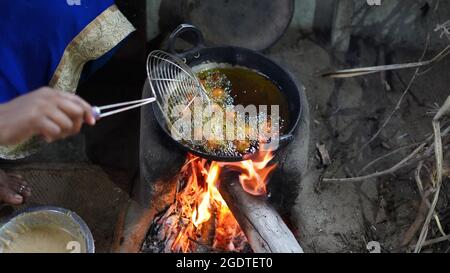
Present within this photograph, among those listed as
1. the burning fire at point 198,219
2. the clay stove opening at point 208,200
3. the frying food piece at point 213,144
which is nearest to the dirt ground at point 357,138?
the clay stove opening at point 208,200

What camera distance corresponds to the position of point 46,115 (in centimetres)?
178

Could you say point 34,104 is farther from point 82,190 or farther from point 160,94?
point 82,190

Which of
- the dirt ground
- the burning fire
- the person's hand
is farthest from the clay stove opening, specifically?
the person's hand

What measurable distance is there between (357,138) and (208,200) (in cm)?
122

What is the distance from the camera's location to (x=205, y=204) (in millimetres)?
2881

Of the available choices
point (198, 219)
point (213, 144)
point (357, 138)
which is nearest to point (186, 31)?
point (213, 144)

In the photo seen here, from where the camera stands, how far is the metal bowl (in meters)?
2.65

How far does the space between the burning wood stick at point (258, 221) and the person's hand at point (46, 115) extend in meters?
1.04

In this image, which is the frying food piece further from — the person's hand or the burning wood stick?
the person's hand

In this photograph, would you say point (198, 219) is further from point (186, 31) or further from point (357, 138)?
point (357, 138)

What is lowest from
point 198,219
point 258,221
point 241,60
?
point 198,219

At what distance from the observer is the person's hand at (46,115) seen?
1777 millimetres

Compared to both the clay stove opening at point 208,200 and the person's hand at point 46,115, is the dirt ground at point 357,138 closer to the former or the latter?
the clay stove opening at point 208,200
